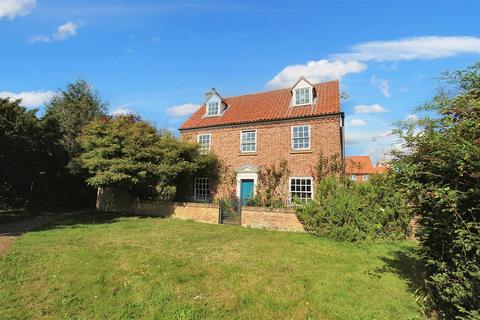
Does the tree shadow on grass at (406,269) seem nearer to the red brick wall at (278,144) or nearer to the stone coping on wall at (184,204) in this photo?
the stone coping on wall at (184,204)

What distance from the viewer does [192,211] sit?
15383 mm

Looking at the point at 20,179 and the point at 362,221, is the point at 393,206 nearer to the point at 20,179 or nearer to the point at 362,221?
the point at 362,221

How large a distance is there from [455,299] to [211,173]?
705 inches

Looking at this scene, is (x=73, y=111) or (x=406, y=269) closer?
(x=406, y=269)

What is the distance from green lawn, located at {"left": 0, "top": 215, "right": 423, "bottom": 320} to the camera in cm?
523

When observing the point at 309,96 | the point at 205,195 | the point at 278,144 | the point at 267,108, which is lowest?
the point at 205,195

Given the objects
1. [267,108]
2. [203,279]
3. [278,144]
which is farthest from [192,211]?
[267,108]

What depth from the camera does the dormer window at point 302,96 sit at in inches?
777

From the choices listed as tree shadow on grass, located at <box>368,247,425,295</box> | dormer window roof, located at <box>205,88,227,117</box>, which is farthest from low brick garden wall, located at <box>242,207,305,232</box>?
dormer window roof, located at <box>205,88,227,117</box>

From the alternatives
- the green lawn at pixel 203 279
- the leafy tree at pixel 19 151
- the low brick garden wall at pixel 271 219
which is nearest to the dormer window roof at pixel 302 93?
the low brick garden wall at pixel 271 219

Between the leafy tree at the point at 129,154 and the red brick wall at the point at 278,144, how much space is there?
261 cm

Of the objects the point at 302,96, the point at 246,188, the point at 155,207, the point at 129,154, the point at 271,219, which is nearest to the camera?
the point at 271,219

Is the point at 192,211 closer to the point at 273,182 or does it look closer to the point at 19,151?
the point at 273,182

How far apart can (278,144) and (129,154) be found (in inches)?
368
